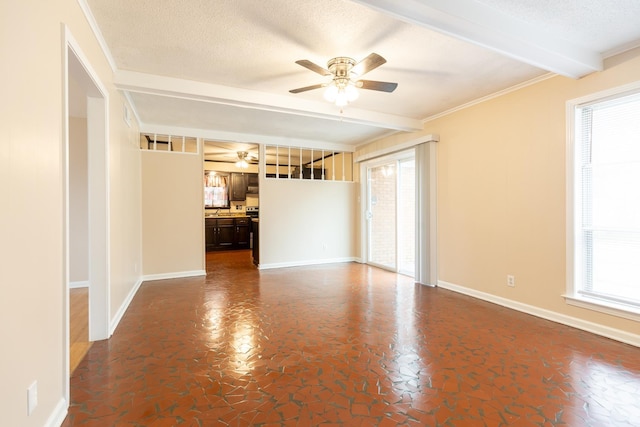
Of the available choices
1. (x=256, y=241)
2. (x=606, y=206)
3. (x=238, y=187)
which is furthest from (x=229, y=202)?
(x=606, y=206)

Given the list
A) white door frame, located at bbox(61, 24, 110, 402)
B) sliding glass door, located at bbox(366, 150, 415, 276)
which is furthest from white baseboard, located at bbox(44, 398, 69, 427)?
sliding glass door, located at bbox(366, 150, 415, 276)

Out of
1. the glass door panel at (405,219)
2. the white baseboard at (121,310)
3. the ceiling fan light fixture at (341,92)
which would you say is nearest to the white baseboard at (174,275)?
the white baseboard at (121,310)

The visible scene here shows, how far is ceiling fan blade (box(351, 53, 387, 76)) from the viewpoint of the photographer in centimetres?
240

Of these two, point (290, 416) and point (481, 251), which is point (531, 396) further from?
point (481, 251)

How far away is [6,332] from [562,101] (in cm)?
454

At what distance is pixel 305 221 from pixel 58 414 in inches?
195

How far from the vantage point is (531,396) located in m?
1.90

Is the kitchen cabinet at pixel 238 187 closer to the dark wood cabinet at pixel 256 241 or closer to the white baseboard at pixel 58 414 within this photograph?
the dark wood cabinet at pixel 256 241

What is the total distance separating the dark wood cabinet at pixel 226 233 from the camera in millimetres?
8523

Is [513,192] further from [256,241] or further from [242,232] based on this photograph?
[242,232]

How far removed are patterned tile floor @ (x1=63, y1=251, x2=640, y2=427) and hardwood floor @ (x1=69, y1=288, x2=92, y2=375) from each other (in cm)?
10

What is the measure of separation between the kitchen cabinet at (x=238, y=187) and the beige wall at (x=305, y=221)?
3473 mm

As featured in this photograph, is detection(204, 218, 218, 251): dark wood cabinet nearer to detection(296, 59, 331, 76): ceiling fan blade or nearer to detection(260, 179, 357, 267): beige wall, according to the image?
detection(260, 179, 357, 267): beige wall

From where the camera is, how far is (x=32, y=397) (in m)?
1.40
